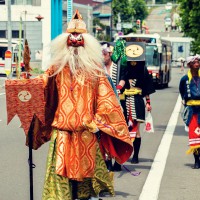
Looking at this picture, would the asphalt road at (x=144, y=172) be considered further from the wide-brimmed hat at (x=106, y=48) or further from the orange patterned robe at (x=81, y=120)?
the orange patterned robe at (x=81, y=120)

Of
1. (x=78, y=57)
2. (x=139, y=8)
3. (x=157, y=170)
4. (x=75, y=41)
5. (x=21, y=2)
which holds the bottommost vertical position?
(x=139, y=8)

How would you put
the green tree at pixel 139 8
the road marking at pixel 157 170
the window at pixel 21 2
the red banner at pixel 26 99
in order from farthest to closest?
the green tree at pixel 139 8, the window at pixel 21 2, the road marking at pixel 157 170, the red banner at pixel 26 99

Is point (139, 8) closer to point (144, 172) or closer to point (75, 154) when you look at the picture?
point (144, 172)

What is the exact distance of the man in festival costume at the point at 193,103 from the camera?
1101 cm

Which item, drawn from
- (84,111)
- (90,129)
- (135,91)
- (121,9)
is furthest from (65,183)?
(121,9)

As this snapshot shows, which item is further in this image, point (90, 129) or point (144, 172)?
point (144, 172)

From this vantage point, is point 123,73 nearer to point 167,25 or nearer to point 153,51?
point 153,51

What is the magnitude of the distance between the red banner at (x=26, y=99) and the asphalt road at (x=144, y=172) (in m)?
2.07

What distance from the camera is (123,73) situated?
10484 mm

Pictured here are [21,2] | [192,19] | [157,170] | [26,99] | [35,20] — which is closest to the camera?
[26,99]

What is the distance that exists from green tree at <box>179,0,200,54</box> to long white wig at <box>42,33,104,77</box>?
96.7 ft

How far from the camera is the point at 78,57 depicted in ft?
21.5

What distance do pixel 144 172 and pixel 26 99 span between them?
13.9ft

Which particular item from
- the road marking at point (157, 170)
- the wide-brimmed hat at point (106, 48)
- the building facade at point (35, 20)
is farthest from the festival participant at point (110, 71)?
the building facade at point (35, 20)
